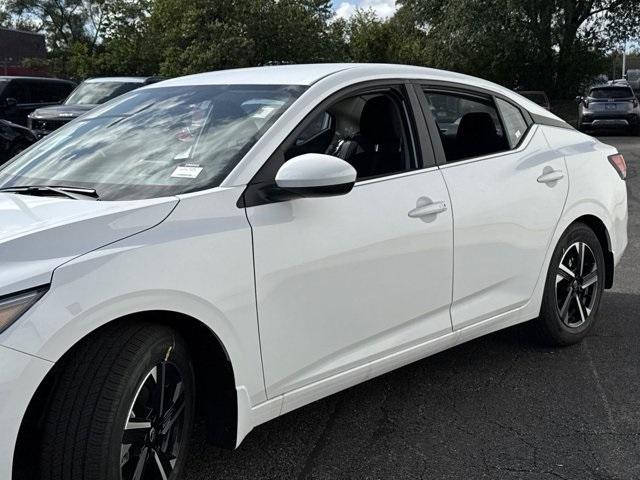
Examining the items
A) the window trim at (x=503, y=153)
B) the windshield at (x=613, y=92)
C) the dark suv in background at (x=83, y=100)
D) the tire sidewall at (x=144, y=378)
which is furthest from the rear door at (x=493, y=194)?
the windshield at (x=613, y=92)

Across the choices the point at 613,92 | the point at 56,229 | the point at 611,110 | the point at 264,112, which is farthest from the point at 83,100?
the point at 613,92

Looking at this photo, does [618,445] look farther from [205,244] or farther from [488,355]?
[205,244]

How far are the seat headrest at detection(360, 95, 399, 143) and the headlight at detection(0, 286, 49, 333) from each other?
1.91 metres

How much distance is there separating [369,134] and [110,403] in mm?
1885

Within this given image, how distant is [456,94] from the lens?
4.10m

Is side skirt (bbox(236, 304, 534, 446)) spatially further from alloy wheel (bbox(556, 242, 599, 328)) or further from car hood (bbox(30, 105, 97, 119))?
car hood (bbox(30, 105, 97, 119))

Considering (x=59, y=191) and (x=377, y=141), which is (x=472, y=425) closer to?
(x=377, y=141)

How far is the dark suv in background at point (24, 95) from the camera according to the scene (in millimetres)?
17125

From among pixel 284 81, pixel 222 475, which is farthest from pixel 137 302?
pixel 284 81

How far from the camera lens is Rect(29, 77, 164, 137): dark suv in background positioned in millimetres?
14078

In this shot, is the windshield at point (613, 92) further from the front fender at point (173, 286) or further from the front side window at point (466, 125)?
the front fender at point (173, 286)

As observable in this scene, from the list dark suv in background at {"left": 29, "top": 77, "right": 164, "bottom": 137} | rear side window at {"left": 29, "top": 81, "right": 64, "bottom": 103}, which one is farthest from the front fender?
rear side window at {"left": 29, "top": 81, "right": 64, "bottom": 103}

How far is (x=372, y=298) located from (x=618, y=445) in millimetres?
1254

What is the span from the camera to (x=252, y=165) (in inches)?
117
